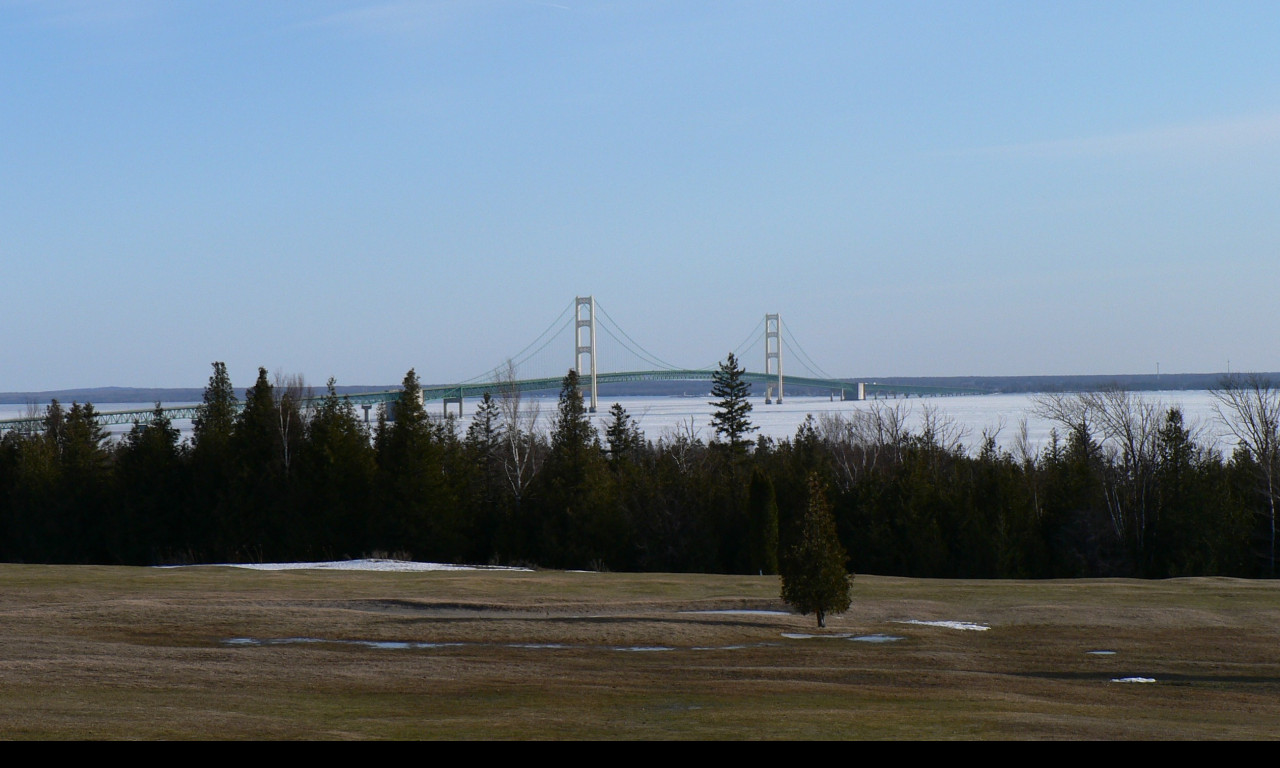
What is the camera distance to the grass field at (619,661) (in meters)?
10.4

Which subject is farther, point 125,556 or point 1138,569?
point 125,556

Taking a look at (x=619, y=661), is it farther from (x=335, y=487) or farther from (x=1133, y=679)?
(x=335, y=487)

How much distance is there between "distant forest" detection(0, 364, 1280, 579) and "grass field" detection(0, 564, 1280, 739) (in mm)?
13009

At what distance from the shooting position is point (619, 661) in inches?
636

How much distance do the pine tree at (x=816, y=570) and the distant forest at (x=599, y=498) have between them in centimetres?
1739

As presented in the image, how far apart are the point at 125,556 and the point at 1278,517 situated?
1820 inches

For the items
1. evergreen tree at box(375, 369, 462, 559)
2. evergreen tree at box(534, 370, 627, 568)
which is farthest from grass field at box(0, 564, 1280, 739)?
evergreen tree at box(375, 369, 462, 559)

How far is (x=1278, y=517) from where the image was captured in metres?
40.7

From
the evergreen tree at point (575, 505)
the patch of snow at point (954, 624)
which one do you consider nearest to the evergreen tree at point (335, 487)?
the evergreen tree at point (575, 505)

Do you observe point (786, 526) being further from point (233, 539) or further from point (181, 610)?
point (181, 610)

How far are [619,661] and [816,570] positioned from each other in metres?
5.36

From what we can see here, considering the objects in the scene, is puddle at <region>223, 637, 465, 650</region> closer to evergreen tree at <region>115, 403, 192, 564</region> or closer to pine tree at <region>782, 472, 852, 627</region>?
pine tree at <region>782, 472, 852, 627</region>
